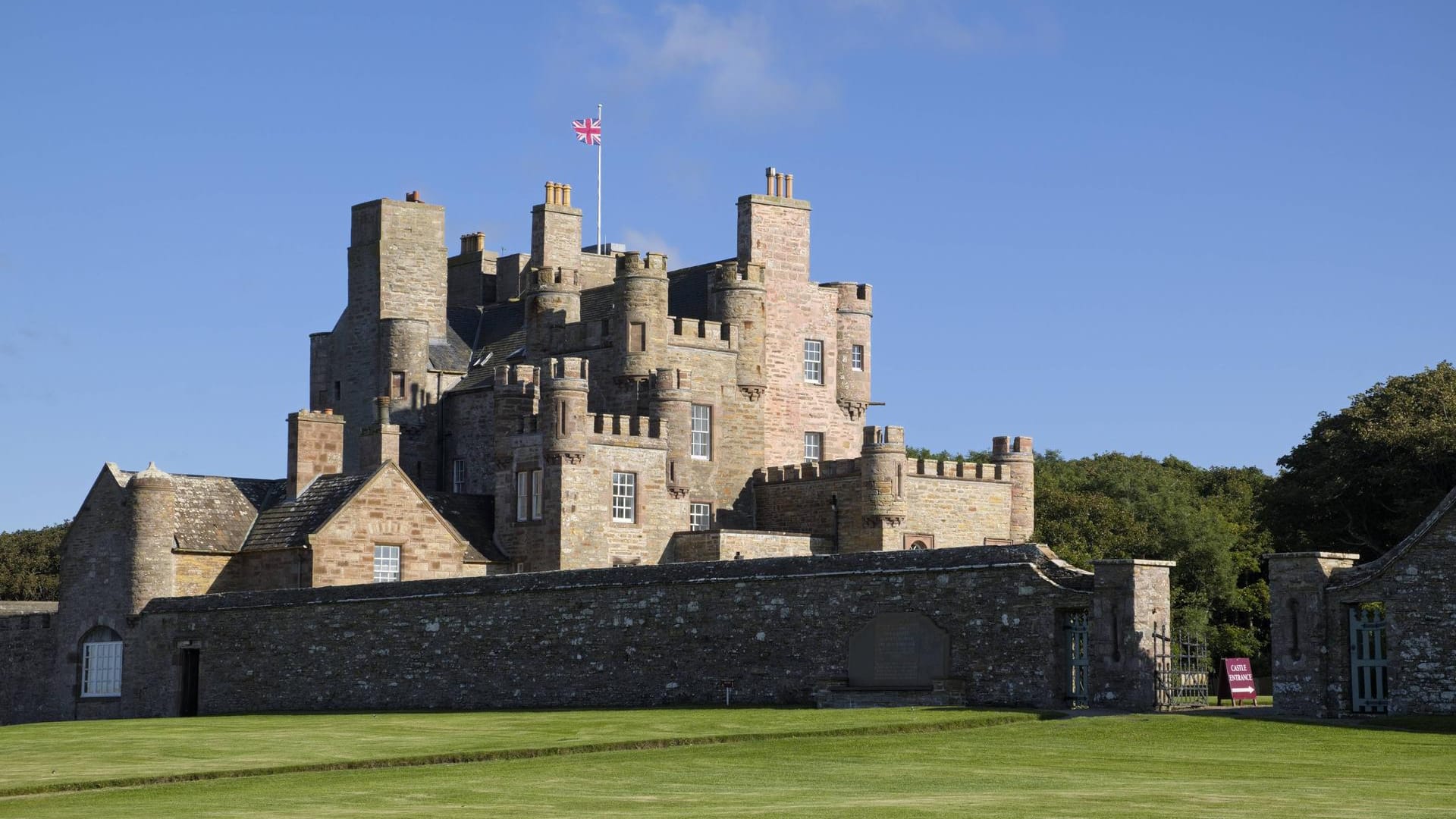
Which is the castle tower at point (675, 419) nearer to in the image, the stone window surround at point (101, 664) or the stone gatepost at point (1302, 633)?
the stone window surround at point (101, 664)

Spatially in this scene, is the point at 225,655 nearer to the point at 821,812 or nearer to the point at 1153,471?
the point at 821,812

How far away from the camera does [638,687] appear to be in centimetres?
3912

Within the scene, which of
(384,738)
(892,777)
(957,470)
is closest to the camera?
(892,777)

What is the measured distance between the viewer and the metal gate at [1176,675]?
3262 centimetres

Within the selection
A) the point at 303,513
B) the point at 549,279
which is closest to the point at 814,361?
the point at 549,279

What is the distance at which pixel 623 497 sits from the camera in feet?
194

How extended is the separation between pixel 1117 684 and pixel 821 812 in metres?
13.6

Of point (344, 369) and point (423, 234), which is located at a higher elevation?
point (423, 234)

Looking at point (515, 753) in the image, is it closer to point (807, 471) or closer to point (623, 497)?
A: point (623, 497)

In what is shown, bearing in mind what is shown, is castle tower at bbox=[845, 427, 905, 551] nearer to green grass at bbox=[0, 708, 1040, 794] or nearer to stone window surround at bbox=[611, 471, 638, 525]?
stone window surround at bbox=[611, 471, 638, 525]

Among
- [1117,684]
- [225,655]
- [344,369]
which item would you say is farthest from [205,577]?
[1117,684]

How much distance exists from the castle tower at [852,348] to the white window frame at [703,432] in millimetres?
5646

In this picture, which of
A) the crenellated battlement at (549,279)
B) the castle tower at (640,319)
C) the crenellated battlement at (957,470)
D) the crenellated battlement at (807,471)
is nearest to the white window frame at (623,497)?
the castle tower at (640,319)

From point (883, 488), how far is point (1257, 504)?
16882mm
